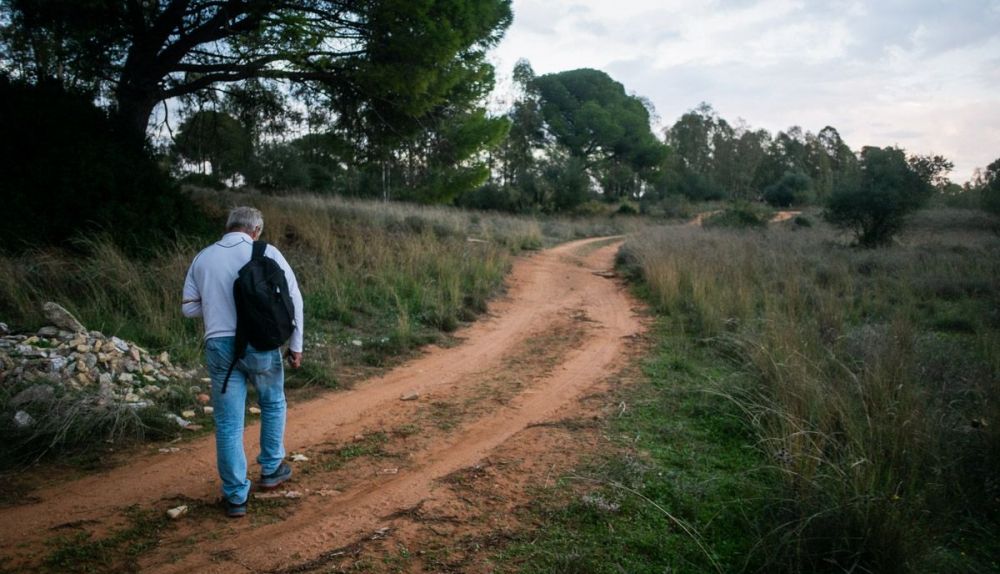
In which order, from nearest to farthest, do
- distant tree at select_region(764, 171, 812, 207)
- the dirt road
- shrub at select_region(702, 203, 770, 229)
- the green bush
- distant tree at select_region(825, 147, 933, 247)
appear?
1. the dirt road
2. the green bush
3. distant tree at select_region(825, 147, 933, 247)
4. shrub at select_region(702, 203, 770, 229)
5. distant tree at select_region(764, 171, 812, 207)

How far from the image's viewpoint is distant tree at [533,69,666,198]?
54.3 m

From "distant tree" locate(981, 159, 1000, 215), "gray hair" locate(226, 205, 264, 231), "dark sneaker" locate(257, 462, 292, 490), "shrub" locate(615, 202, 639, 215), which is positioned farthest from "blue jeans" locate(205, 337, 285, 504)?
"shrub" locate(615, 202, 639, 215)

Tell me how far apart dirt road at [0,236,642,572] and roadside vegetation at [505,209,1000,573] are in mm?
861

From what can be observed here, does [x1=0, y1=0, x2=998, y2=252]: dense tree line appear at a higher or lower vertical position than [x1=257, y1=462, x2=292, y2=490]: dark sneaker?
higher

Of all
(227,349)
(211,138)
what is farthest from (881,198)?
(227,349)

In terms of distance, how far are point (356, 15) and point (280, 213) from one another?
16.2ft

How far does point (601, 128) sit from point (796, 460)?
175ft

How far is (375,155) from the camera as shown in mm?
14234

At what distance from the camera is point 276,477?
13.5ft

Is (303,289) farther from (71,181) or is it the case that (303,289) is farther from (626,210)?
(626,210)

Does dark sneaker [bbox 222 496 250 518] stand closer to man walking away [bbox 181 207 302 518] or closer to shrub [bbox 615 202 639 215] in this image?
man walking away [bbox 181 207 302 518]

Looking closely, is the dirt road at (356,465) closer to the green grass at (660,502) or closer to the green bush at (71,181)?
the green grass at (660,502)

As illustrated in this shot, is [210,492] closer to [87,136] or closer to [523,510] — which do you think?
[523,510]

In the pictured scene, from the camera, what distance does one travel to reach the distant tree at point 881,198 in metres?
19.1
